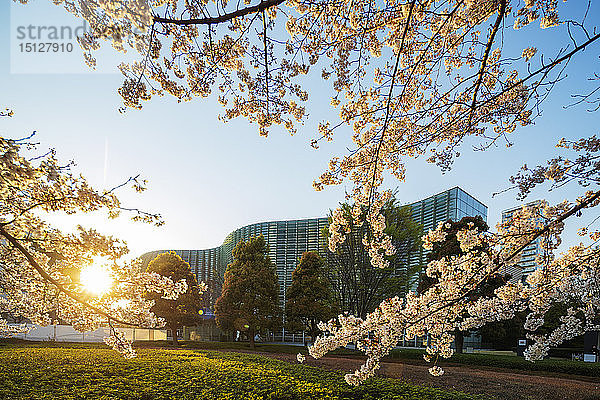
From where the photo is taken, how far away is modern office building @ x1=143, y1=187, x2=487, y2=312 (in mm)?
24859

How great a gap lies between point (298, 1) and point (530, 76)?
2.21m

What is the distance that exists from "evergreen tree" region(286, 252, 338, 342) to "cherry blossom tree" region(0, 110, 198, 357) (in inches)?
634

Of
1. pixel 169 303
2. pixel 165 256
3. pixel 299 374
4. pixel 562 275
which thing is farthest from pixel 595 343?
pixel 165 256

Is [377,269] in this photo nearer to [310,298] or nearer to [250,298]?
[310,298]

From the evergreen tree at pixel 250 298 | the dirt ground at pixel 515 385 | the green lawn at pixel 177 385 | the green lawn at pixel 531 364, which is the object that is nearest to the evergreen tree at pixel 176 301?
the evergreen tree at pixel 250 298

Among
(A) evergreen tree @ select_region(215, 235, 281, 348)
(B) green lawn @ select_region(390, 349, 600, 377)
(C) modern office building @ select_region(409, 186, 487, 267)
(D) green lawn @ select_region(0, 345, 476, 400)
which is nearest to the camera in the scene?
(D) green lawn @ select_region(0, 345, 476, 400)

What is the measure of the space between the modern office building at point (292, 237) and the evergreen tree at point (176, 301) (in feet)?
18.8

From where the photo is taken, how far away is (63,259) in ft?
11.2

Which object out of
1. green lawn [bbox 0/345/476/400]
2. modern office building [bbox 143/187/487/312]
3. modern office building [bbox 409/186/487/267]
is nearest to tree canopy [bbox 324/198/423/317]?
modern office building [bbox 143/187/487/312]

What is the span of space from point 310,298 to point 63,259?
1736cm

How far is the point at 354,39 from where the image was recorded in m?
3.45

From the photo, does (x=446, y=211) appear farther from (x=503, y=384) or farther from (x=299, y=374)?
(x=299, y=374)

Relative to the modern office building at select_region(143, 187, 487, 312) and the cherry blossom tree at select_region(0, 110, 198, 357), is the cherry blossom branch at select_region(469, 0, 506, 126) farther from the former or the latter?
A: the modern office building at select_region(143, 187, 487, 312)

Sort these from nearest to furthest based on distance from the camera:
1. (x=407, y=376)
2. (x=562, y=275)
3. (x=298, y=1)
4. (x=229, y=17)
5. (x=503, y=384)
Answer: (x=229, y=17) → (x=562, y=275) → (x=298, y=1) → (x=503, y=384) → (x=407, y=376)
